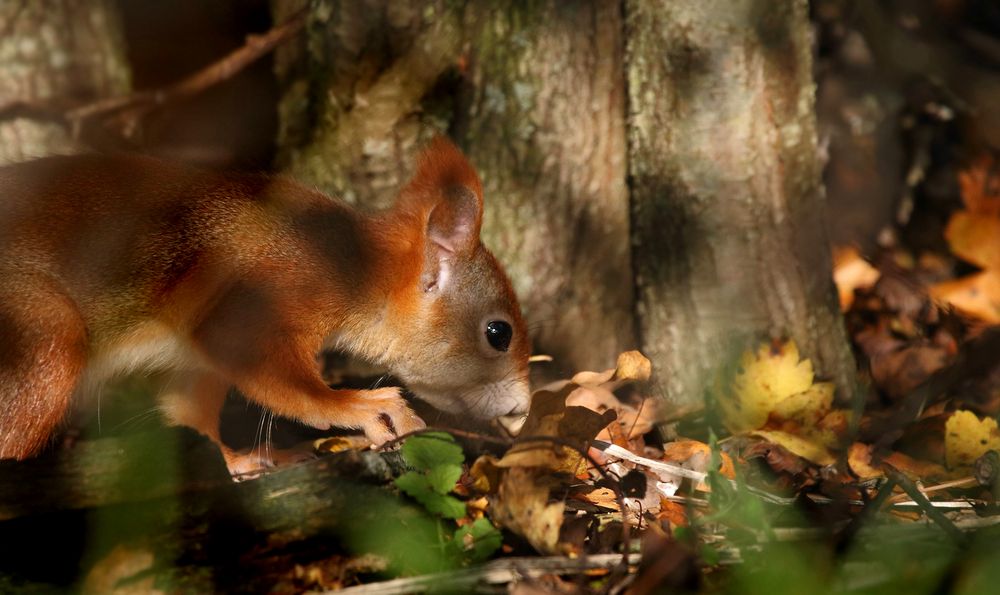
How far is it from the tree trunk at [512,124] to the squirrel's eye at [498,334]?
0.47 m

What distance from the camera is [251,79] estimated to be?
3.90 meters

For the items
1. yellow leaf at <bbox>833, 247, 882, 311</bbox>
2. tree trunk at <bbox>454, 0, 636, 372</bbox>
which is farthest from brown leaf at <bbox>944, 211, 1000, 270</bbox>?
tree trunk at <bbox>454, 0, 636, 372</bbox>

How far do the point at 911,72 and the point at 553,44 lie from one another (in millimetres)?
2342

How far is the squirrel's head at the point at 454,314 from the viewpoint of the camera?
9.16 feet

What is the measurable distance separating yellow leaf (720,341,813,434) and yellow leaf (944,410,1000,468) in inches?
17.3

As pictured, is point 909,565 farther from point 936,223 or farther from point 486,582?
point 936,223

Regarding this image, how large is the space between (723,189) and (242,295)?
1.49 metres

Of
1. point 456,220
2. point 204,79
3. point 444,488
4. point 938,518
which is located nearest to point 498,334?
point 456,220

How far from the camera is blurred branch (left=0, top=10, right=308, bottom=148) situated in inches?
138

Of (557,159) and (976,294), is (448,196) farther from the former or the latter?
(976,294)

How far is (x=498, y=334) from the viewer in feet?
9.51

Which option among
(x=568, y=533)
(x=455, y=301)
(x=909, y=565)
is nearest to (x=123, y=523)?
(x=568, y=533)

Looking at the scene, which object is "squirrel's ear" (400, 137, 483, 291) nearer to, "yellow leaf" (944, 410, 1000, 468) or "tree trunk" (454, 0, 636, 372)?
"tree trunk" (454, 0, 636, 372)

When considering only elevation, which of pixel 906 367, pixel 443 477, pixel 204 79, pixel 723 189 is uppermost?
pixel 204 79
